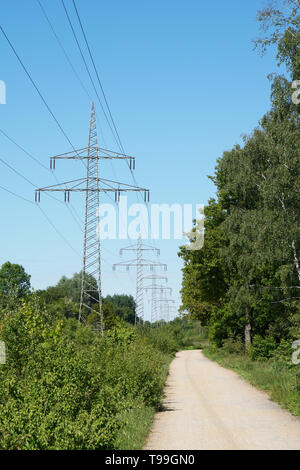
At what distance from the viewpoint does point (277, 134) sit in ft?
73.5

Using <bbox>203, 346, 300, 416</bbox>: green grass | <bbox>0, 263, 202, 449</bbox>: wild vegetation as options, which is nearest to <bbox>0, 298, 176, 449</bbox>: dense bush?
<bbox>0, 263, 202, 449</bbox>: wild vegetation

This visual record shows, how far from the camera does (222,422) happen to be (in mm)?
13617

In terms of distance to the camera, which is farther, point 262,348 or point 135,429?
point 262,348

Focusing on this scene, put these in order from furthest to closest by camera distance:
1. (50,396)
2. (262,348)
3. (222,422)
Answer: (262,348)
(222,422)
(50,396)

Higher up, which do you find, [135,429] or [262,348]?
[262,348]

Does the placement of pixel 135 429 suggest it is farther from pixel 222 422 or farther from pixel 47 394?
pixel 47 394

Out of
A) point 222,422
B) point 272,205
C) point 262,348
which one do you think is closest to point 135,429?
point 222,422

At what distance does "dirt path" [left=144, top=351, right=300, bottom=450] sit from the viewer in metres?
10.8

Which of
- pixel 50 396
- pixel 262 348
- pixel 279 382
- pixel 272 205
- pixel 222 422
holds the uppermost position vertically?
pixel 272 205

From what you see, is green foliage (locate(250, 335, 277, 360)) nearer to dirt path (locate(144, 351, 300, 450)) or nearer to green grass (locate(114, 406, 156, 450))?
dirt path (locate(144, 351, 300, 450))
